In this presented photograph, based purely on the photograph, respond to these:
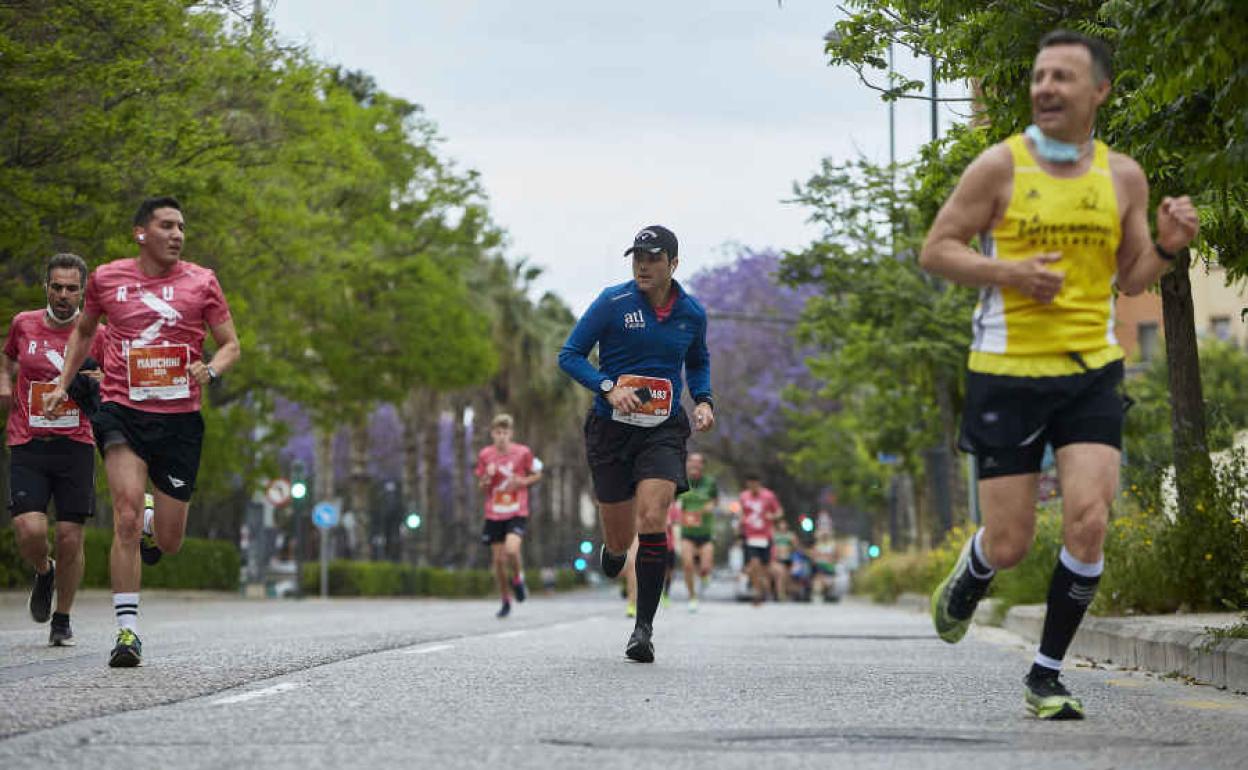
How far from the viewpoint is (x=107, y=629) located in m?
15.7

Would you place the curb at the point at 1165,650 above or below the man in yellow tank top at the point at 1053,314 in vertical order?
below

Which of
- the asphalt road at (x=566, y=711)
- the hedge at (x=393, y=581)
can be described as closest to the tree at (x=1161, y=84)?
the asphalt road at (x=566, y=711)

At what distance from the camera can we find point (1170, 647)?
1118 cm

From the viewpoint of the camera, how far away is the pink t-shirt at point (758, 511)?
32875mm

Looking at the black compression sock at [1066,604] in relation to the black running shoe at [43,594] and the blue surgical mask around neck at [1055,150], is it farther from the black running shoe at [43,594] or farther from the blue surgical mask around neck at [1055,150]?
the black running shoe at [43,594]

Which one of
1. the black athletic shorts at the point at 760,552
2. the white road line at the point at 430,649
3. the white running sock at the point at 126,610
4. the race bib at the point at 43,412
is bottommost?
the white road line at the point at 430,649

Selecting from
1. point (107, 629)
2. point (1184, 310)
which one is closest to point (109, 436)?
point (107, 629)

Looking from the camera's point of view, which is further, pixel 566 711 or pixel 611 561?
pixel 611 561

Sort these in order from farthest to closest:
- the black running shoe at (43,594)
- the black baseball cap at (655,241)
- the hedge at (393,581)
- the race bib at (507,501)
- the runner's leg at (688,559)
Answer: the hedge at (393,581), the runner's leg at (688,559), the race bib at (507,501), the black running shoe at (43,594), the black baseball cap at (655,241)

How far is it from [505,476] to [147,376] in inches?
442

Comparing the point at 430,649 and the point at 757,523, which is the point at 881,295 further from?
the point at 430,649

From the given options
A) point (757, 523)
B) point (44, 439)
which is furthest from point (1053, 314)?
point (757, 523)

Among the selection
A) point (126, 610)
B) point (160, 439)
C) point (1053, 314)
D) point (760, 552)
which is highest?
point (1053, 314)

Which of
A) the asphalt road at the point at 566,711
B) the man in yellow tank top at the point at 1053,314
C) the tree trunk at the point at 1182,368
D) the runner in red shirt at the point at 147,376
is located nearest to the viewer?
the asphalt road at the point at 566,711
